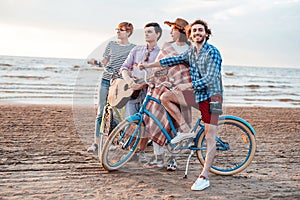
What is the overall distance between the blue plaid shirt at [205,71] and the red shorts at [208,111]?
0.05 meters

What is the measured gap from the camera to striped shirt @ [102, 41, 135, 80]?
504cm

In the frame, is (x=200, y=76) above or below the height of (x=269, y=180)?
above

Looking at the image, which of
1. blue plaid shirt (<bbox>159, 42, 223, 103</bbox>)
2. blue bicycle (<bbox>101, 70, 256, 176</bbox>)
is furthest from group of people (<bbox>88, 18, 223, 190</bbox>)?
blue bicycle (<bbox>101, 70, 256, 176</bbox>)

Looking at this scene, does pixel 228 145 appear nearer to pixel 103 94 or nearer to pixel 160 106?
pixel 160 106

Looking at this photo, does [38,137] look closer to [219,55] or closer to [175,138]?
[175,138]

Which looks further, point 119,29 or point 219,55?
point 119,29

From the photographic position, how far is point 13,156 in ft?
17.6

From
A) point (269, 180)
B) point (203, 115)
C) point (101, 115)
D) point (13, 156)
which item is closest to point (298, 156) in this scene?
point (269, 180)

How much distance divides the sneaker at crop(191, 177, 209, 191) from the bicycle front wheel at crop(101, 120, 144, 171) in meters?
0.90

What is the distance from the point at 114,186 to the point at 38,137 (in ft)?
9.16

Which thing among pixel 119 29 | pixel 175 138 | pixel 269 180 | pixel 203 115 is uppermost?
pixel 119 29

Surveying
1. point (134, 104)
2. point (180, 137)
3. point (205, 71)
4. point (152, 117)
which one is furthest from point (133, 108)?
point (205, 71)

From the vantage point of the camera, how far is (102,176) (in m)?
4.64

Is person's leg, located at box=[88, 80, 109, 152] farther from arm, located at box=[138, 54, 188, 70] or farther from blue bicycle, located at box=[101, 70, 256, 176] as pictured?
arm, located at box=[138, 54, 188, 70]
